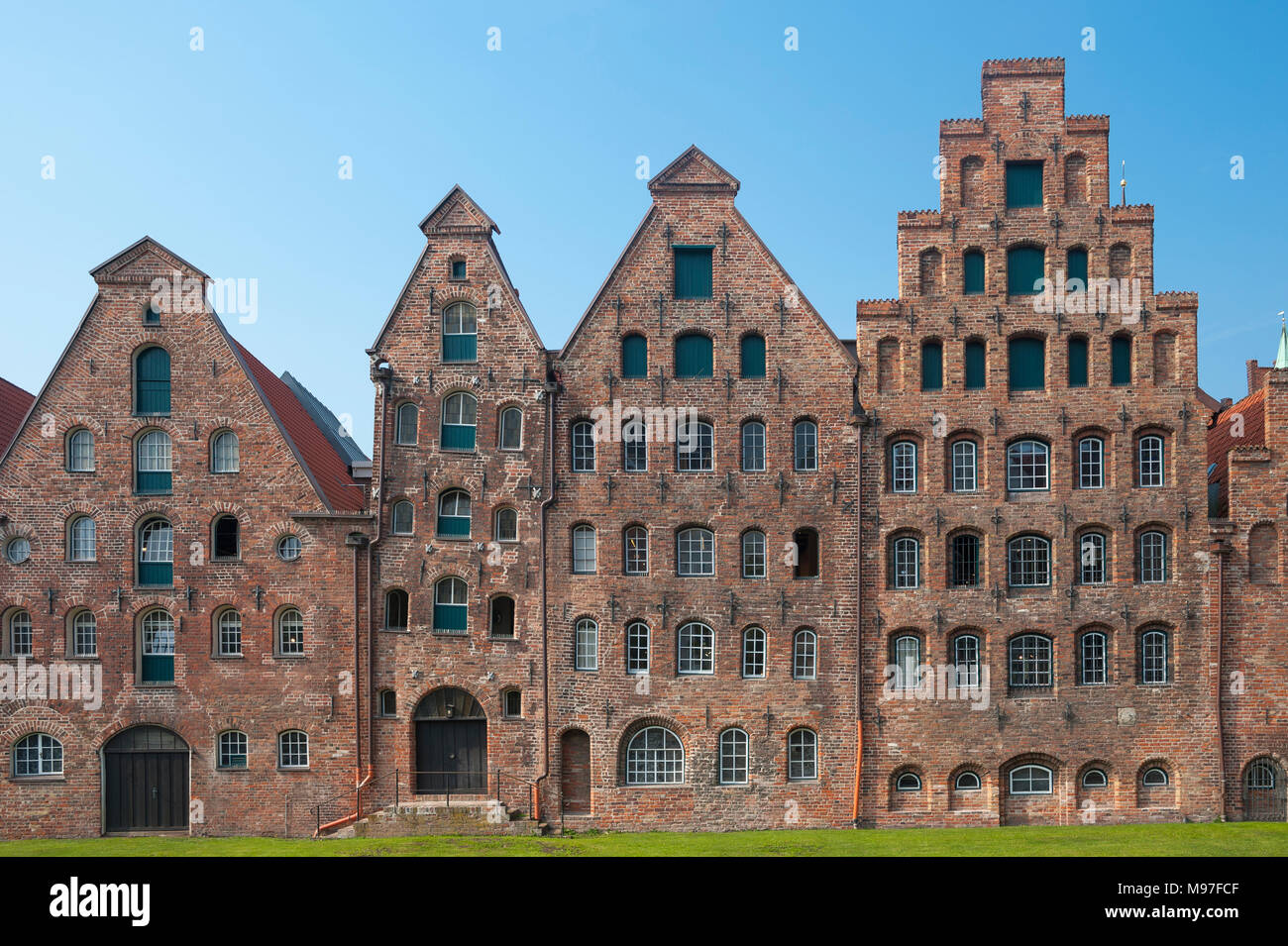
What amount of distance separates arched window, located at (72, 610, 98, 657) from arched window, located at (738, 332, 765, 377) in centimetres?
2267

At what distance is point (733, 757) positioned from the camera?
99.6 ft

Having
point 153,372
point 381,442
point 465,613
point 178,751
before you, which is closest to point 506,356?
point 381,442

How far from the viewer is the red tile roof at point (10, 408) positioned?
35.0 metres

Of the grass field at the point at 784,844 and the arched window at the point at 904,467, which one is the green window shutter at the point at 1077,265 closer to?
the arched window at the point at 904,467

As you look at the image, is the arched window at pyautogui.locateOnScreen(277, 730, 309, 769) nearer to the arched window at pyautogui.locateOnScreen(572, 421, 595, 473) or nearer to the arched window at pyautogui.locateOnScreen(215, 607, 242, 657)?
the arched window at pyautogui.locateOnScreen(215, 607, 242, 657)

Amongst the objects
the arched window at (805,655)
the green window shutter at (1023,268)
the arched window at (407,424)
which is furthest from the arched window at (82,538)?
the green window shutter at (1023,268)

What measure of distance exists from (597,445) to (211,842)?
16797 mm

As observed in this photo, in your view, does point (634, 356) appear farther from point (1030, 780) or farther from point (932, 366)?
point (1030, 780)

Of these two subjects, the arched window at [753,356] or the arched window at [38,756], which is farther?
the arched window at [753,356]

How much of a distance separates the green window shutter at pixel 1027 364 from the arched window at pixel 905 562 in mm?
5946

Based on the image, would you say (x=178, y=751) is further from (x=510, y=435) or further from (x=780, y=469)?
(x=780, y=469)

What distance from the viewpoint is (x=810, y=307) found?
31172 mm

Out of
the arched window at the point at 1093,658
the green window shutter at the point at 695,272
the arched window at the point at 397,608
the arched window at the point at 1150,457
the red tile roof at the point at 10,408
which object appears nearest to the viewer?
the arched window at the point at 1093,658

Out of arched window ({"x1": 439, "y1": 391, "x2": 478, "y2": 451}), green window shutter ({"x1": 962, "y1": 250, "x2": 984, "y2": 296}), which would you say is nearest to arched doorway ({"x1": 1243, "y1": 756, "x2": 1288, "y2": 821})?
green window shutter ({"x1": 962, "y1": 250, "x2": 984, "y2": 296})
